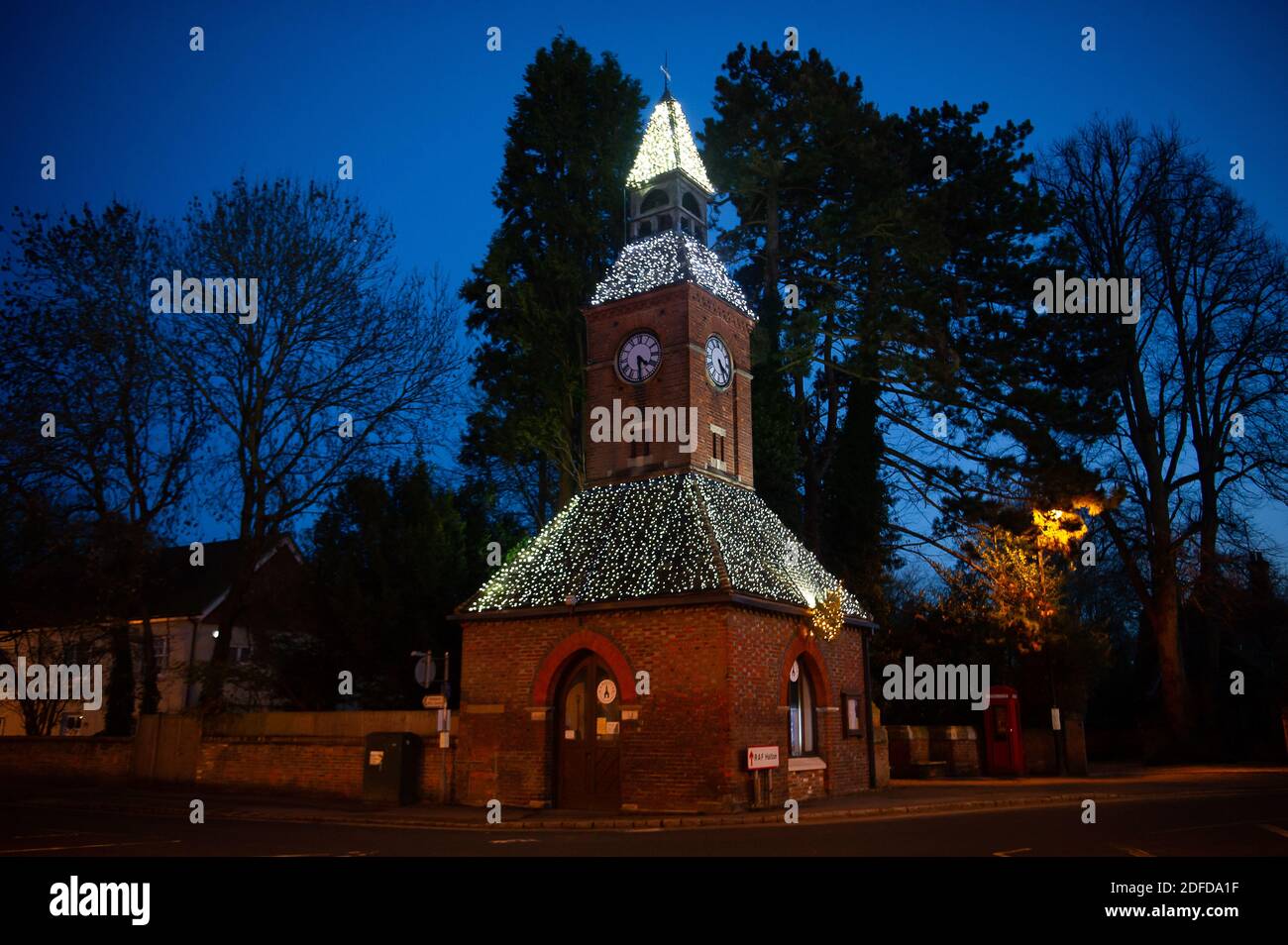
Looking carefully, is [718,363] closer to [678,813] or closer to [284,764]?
[678,813]

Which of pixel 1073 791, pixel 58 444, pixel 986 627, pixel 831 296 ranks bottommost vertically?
pixel 1073 791

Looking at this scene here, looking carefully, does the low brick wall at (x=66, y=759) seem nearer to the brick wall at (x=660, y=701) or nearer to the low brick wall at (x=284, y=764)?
the low brick wall at (x=284, y=764)

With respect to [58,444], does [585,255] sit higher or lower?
higher

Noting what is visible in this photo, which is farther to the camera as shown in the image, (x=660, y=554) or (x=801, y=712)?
(x=801, y=712)

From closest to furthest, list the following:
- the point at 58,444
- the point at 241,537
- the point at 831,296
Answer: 1. the point at 58,444
2. the point at 241,537
3. the point at 831,296

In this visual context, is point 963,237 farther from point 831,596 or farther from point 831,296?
point 831,596

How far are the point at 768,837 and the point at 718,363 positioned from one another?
1189 centimetres

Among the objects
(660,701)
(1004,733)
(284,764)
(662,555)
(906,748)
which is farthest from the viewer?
(1004,733)

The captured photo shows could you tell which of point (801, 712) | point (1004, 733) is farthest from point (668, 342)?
point (1004, 733)

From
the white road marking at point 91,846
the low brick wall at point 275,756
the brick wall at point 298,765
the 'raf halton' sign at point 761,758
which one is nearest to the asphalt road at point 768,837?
the white road marking at point 91,846

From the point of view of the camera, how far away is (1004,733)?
26.8 meters

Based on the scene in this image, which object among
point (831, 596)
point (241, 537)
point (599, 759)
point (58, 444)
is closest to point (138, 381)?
point (58, 444)

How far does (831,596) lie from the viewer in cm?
2073

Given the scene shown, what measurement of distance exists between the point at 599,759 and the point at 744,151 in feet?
72.8
